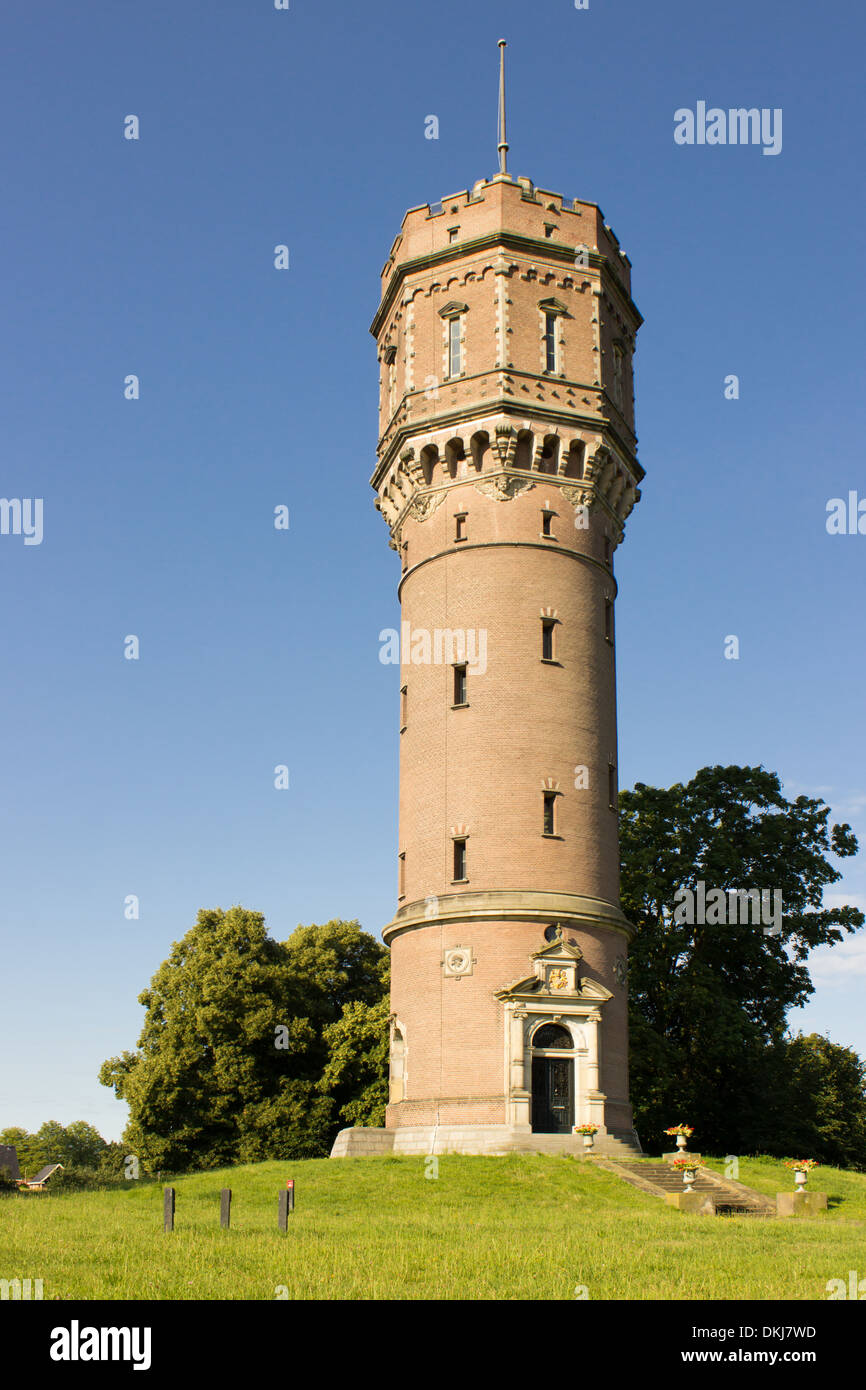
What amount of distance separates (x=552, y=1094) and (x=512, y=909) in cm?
503

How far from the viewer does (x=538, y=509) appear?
37781mm

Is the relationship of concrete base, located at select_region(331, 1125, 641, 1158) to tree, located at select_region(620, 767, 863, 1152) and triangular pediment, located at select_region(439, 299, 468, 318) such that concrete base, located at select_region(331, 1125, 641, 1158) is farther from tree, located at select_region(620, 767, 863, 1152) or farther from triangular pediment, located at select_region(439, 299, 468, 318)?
triangular pediment, located at select_region(439, 299, 468, 318)

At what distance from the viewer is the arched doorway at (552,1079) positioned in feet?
109

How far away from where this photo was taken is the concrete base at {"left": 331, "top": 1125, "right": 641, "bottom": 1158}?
105 ft

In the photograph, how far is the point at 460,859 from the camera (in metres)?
35.3

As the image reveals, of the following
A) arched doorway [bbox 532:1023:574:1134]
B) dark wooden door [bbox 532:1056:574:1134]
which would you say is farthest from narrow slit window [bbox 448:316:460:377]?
dark wooden door [bbox 532:1056:574:1134]

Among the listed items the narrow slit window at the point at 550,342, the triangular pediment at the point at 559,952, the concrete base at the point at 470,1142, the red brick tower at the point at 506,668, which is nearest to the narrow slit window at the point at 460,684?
the red brick tower at the point at 506,668

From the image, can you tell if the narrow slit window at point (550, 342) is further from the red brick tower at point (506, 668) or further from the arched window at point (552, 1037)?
the arched window at point (552, 1037)

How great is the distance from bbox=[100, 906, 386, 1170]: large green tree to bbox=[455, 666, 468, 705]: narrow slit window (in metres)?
16.8

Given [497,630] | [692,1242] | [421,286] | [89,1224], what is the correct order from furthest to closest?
[421,286] < [497,630] < [89,1224] < [692,1242]

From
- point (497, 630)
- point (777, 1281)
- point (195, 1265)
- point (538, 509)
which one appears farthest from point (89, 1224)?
point (538, 509)

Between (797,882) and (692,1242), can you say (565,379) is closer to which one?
(797,882)

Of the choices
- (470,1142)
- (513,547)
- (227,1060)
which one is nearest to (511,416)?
(513,547)
